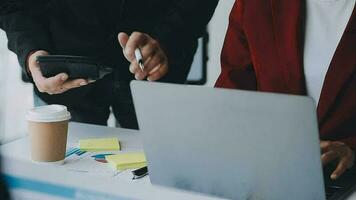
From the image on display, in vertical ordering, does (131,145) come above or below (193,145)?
below

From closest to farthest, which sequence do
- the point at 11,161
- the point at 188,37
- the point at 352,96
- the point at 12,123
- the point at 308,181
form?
the point at 308,181 < the point at 11,161 < the point at 352,96 < the point at 12,123 < the point at 188,37

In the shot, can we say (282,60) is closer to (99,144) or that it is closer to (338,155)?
(338,155)

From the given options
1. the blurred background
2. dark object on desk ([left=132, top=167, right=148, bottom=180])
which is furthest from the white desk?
the blurred background

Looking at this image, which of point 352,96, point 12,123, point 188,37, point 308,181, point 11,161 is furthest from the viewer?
point 188,37

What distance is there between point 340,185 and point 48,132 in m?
0.58

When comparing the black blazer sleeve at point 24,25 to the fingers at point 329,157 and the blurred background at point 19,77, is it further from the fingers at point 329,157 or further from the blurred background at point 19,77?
the fingers at point 329,157

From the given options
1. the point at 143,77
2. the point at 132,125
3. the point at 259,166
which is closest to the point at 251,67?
the point at 143,77

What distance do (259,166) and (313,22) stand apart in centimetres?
61

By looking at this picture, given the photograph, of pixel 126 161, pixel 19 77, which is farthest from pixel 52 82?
pixel 19 77

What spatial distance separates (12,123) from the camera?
4.52 ft

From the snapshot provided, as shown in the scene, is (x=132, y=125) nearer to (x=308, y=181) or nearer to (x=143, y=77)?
(x=143, y=77)

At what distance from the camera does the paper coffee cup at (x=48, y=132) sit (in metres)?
1.06

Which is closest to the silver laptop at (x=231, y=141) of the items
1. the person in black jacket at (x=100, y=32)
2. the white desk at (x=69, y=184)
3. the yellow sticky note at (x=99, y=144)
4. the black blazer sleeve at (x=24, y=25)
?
the white desk at (x=69, y=184)

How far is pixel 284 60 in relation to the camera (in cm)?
131
